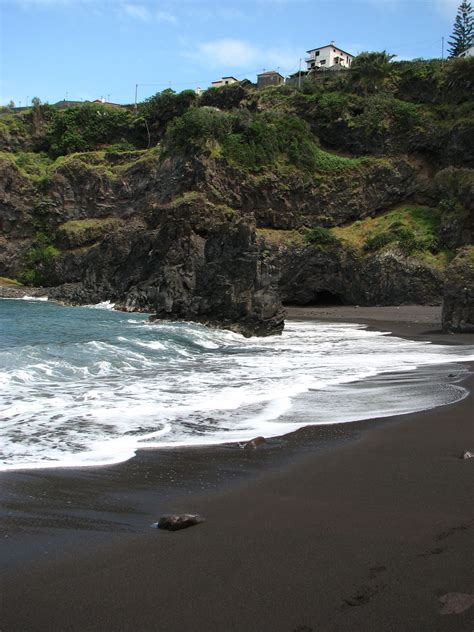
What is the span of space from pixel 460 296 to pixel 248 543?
19157 mm

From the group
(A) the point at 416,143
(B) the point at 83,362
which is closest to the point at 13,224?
(A) the point at 416,143

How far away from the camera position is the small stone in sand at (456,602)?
2691 millimetres

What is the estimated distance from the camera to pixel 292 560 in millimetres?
3336

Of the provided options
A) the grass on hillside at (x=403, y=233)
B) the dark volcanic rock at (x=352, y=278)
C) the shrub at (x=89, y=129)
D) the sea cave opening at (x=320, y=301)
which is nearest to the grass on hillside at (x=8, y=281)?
the shrub at (x=89, y=129)

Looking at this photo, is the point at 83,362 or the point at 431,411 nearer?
the point at 431,411

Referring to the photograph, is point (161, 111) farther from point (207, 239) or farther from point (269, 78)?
point (207, 239)

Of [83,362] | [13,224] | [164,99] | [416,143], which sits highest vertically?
[164,99]

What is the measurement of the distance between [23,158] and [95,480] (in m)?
60.2

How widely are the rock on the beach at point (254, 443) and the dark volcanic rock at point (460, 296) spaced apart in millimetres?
16486

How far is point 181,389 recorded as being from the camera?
33.7ft

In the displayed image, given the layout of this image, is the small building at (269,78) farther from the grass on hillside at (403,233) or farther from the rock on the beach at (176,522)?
the rock on the beach at (176,522)

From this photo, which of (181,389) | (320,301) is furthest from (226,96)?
(181,389)

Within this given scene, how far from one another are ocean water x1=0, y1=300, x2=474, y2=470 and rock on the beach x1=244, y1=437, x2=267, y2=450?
0.33m

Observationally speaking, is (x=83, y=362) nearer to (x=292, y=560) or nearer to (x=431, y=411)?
(x=431, y=411)
